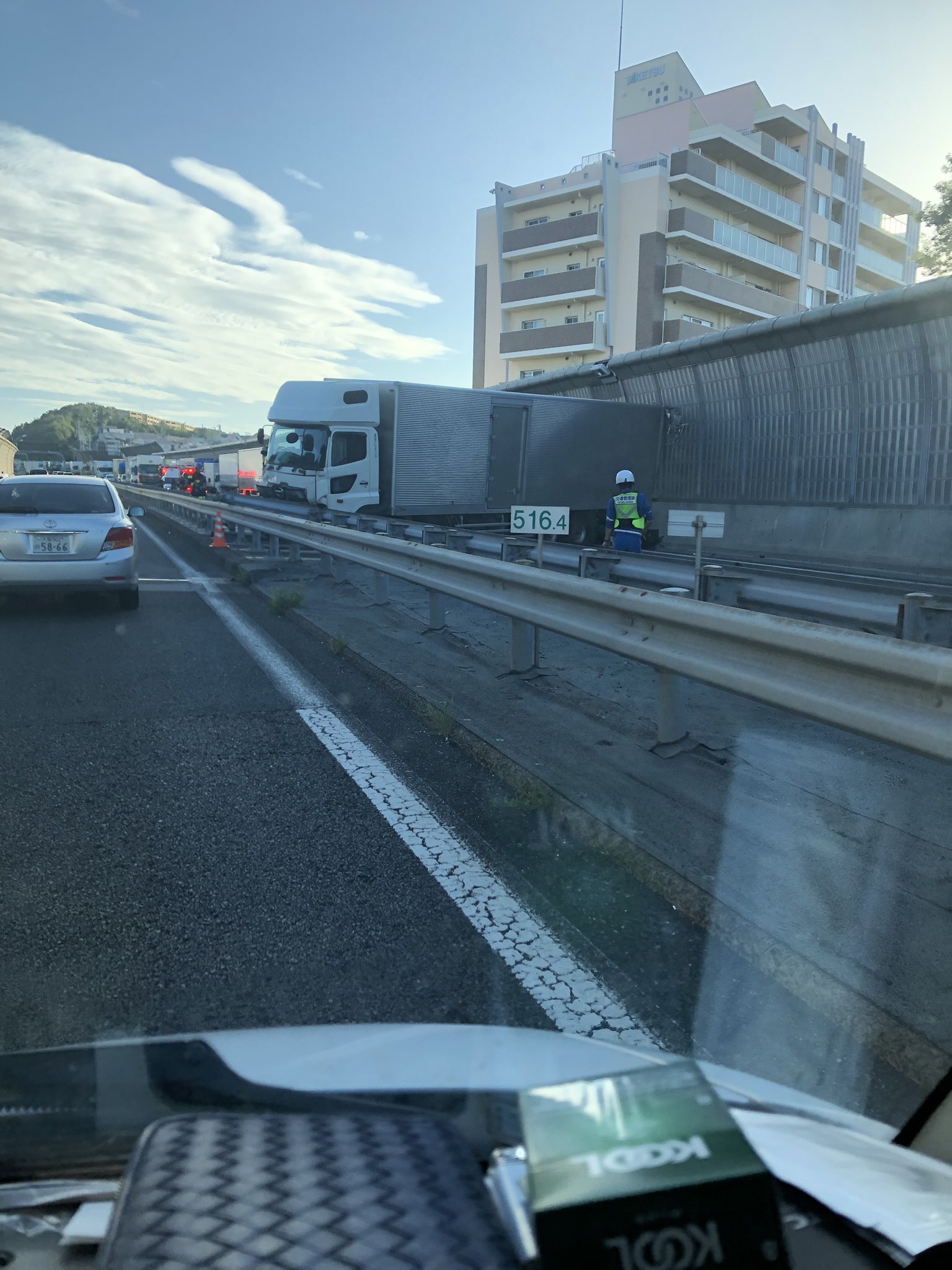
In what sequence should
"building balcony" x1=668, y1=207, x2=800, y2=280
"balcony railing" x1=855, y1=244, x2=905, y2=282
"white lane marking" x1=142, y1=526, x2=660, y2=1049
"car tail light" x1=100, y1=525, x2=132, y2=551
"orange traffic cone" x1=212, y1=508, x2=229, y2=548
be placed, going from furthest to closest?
"balcony railing" x1=855, y1=244, x2=905, y2=282 → "building balcony" x1=668, y1=207, x2=800, y2=280 → "orange traffic cone" x1=212, y1=508, x2=229, y2=548 → "car tail light" x1=100, y1=525, x2=132, y2=551 → "white lane marking" x1=142, y1=526, x2=660, y2=1049

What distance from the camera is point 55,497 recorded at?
1098cm

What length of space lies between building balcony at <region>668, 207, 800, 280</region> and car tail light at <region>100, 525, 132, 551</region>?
5689 cm

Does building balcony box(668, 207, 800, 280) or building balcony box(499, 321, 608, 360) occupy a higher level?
building balcony box(668, 207, 800, 280)

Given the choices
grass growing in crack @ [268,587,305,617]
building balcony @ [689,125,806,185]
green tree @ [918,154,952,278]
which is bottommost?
grass growing in crack @ [268,587,305,617]

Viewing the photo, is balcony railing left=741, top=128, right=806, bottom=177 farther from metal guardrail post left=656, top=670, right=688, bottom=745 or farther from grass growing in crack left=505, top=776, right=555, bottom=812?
grass growing in crack left=505, top=776, right=555, bottom=812

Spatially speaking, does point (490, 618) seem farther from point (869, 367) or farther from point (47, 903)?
point (869, 367)

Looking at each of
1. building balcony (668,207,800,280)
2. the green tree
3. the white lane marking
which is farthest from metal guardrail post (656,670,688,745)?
building balcony (668,207,800,280)

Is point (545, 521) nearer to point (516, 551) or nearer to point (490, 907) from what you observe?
point (516, 551)

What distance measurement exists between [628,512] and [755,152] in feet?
205

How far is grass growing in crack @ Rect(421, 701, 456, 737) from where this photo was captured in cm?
Answer: 583

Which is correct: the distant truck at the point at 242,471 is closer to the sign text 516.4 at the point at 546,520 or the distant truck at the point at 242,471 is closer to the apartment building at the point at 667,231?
the apartment building at the point at 667,231

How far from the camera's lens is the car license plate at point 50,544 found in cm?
1033

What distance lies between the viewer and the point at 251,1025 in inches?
107

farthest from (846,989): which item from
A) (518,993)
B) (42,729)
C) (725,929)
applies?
(42,729)
